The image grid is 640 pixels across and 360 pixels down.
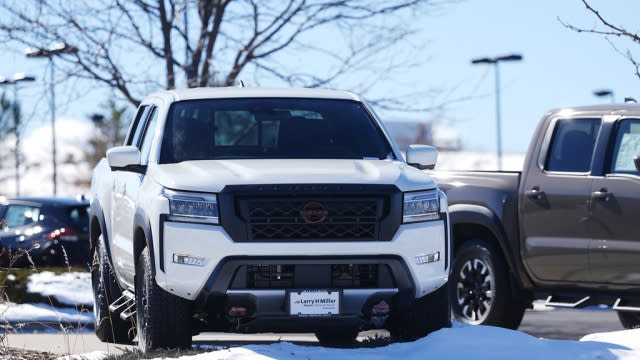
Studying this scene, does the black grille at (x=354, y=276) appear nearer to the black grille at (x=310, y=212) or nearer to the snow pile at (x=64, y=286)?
the black grille at (x=310, y=212)

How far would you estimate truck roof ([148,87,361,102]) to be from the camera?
34.9 feet

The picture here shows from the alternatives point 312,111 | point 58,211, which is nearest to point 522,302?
point 312,111

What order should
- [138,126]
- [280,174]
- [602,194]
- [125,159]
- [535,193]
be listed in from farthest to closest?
[535,193] < [602,194] < [138,126] < [125,159] < [280,174]

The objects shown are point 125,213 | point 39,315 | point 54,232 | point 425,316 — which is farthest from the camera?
point 54,232

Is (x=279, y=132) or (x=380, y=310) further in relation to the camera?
(x=279, y=132)

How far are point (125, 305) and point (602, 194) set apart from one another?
13.4 ft

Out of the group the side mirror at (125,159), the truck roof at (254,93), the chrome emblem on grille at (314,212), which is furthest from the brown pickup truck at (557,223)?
the side mirror at (125,159)

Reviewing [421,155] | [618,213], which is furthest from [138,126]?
[618,213]

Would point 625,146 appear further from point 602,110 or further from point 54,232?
point 54,232

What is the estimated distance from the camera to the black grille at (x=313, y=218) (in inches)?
353

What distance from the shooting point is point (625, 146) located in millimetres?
12820

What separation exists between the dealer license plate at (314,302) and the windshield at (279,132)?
1457 millimetres

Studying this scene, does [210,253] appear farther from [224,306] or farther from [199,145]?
[199,145]

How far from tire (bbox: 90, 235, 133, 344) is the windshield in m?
1.83
